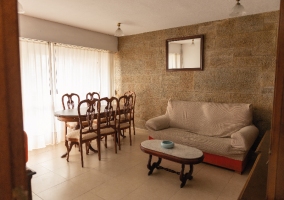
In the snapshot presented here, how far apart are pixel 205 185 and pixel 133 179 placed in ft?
3.13

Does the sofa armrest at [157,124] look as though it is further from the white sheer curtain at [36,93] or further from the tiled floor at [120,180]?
the white sheer curtain at [36,93]

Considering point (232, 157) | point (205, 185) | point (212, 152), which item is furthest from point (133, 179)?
point (232, 157)

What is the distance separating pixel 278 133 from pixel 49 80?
414cm

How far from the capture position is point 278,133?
625 millimetres

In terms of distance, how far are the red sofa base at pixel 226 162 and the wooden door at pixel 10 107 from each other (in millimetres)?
2882

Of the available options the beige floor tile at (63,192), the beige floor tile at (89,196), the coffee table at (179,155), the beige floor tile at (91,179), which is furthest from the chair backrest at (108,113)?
the beige floor tile at (89,196)

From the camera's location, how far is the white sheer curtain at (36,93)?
3584 mm

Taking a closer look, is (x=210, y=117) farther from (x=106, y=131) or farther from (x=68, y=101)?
(x=68, y=101)

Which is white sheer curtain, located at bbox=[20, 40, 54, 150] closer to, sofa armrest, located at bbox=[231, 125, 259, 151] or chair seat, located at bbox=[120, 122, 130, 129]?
chair seat, located at bbox=[120, 122, 130, 129]

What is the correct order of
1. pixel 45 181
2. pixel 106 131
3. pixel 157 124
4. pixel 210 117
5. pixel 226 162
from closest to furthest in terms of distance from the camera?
pixel 45 181, pixel 226 162, pixel 106 131, pixel 210 117, pixel 157 124

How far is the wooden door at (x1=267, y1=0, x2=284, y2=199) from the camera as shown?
61 centimetres

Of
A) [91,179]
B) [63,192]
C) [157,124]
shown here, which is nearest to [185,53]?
[157,124]

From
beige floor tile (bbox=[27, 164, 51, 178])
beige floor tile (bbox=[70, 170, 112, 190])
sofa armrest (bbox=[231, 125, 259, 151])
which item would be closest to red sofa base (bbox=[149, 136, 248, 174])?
sofa armrest (bbox=[231, 125, 259, 151])

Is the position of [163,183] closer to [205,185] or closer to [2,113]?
[205,185]
